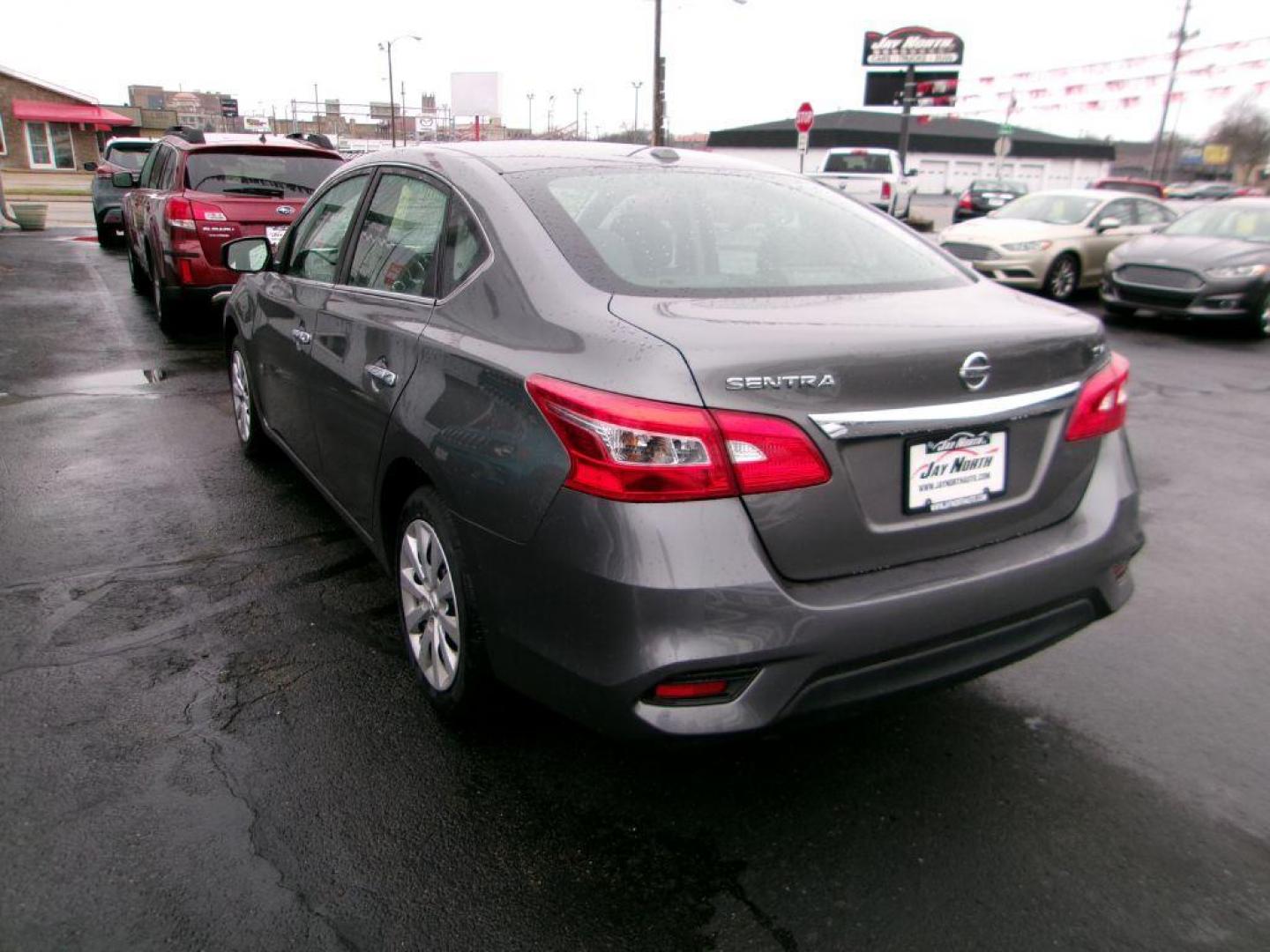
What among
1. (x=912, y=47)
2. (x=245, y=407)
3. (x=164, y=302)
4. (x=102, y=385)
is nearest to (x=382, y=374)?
(x=245, y=407)

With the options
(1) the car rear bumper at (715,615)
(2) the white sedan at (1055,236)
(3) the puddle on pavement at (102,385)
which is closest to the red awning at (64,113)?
(2) the white sedan at (1055,236)

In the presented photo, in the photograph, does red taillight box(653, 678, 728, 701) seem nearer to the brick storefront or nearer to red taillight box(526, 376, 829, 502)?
red taillight box(526, 376, 829, 502)

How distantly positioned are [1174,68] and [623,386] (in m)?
55.3

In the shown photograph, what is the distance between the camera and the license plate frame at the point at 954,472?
218 cm

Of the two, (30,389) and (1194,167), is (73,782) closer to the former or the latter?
(30,389)

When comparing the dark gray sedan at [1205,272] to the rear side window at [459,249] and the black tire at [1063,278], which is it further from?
the rear side window at [459,249]

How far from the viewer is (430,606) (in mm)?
2797

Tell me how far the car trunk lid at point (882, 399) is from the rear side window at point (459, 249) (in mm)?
586

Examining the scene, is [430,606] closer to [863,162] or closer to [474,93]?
[863,162]

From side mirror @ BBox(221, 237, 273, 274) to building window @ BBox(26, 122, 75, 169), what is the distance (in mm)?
56106

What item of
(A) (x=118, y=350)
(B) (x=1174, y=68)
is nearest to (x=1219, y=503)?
(A) (x=118, y=350)

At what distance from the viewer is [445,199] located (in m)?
2.95

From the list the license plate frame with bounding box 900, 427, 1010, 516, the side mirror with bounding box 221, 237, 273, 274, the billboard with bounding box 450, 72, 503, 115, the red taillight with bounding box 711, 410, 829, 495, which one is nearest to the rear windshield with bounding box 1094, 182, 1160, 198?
the side mirror with bounding box 221, 237, 273, 274

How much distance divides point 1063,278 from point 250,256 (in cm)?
1124
